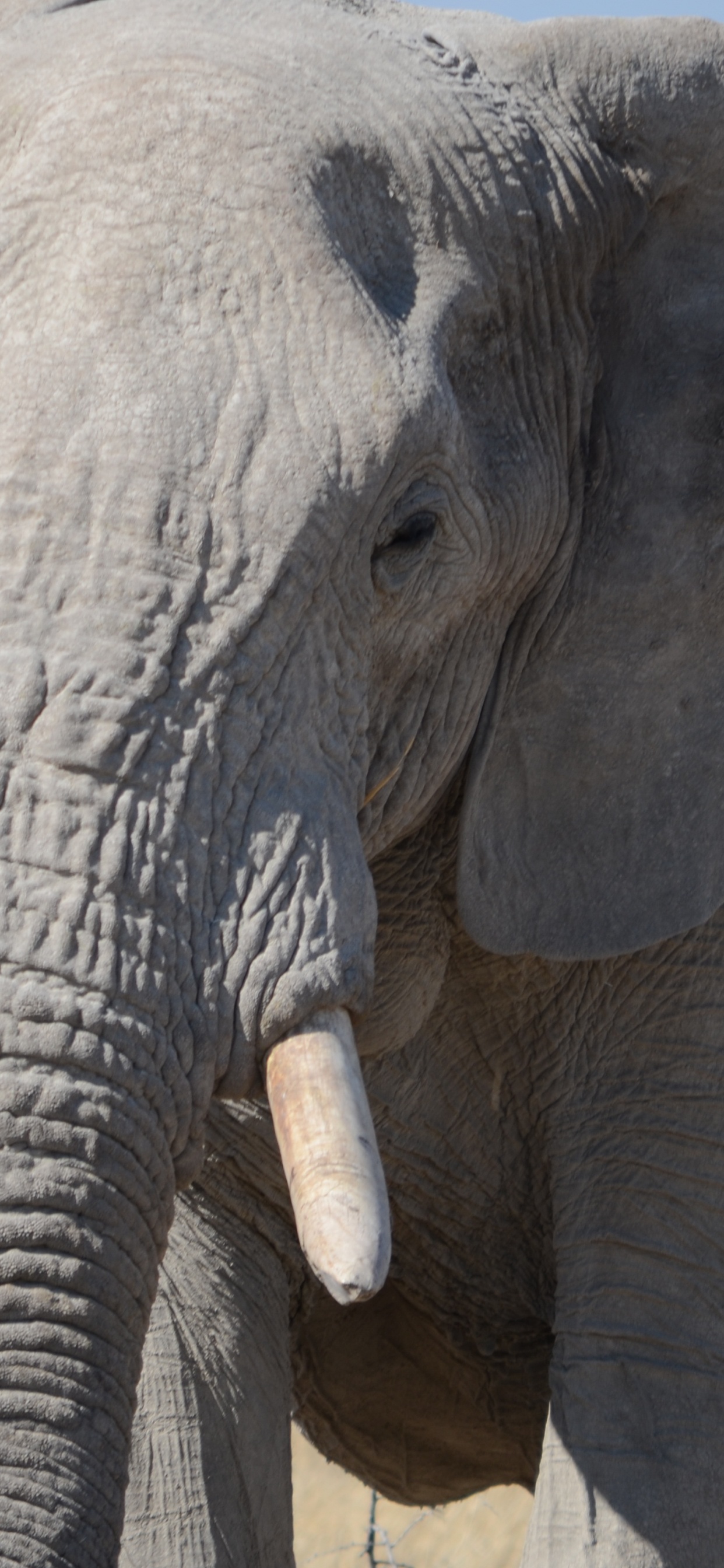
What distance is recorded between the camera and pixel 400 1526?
5.89 metres

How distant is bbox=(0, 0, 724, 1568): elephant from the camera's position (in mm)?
2301

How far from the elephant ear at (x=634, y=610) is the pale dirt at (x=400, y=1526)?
6.77 ft

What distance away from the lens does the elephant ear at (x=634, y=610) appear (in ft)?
9.85

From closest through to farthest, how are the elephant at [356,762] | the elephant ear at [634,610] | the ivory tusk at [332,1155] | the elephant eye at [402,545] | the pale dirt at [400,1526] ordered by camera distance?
the ivory tusk at [332,1155], the elephant at [356,762], the elephant eye at [402,545], the elephant ear at [634,610], the pale dirt at [400,1526]

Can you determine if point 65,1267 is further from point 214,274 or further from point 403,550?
point 214,274

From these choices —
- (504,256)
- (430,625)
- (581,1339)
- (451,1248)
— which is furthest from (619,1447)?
(504,256)

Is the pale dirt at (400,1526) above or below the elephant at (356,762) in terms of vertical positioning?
below

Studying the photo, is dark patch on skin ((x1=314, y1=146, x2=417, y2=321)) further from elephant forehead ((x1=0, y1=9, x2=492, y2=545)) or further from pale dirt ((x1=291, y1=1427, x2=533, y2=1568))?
pale dirt ((x1=291, y1=1427, x2=533, y2=1568))

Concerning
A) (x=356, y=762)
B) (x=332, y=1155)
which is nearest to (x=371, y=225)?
(x=356, y=762)

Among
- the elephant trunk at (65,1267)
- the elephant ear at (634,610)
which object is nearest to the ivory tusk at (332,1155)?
the elephant trunk at (65,1267)

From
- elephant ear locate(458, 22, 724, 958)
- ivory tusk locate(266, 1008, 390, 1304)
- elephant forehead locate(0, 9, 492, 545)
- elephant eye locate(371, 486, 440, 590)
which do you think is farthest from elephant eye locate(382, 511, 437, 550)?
ivory tusk locate(266, 1008, 390, 1304)

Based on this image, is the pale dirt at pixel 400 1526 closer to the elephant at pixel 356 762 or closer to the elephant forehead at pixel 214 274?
the elephant at pixel 356 762

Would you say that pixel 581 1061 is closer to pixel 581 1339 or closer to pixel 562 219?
pixel 581 1339

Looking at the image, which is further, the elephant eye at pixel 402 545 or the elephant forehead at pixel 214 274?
the elephant eye at pixel 402 545
